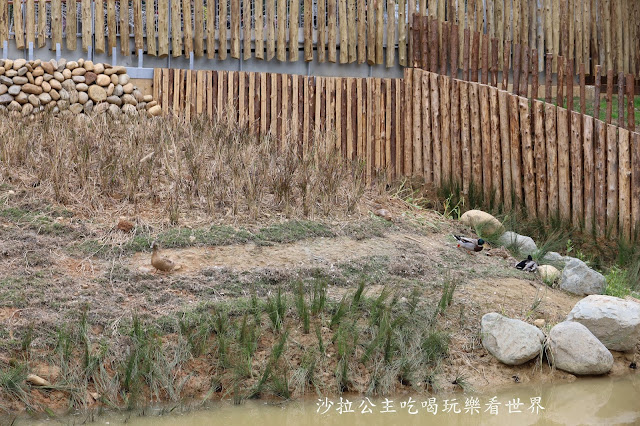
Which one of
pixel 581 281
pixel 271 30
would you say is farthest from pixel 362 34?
pixel 581 281

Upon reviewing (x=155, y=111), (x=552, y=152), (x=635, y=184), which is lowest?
(x=635, y=184)

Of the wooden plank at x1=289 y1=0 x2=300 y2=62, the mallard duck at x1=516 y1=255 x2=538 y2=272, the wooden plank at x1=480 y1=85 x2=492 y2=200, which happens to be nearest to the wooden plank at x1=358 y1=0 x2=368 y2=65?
the wooden plank at x1=289 y1=0 x2=300 y2=62

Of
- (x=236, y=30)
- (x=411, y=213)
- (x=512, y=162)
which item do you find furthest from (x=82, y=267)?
(x=236, y=30)

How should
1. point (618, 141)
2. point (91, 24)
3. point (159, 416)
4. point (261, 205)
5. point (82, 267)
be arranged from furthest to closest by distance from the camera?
point (91, 24) → point (618, 141) → point (261, 205) → point (82, 267) → point (159, 416)

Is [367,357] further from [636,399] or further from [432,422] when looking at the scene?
[636,399]

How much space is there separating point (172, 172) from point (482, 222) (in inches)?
116

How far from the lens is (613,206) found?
7.88 meters

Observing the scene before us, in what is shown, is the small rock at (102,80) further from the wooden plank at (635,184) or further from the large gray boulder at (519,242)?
the wooden plank at (635,184)

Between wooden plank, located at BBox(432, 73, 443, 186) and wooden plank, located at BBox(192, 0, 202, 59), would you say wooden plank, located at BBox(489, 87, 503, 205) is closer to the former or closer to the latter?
wooden plank, located at BBox(432, 73, 443, 186)

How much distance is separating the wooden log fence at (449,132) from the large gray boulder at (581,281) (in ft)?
3.80

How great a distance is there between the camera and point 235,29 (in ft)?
34.4

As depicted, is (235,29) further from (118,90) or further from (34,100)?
(34,100)

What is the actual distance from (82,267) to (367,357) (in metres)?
2.21

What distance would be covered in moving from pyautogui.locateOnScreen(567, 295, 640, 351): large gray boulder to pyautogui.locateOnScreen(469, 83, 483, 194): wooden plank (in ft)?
10.2
